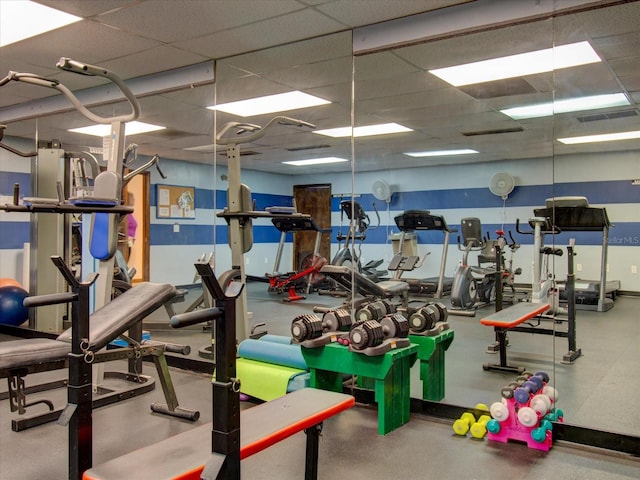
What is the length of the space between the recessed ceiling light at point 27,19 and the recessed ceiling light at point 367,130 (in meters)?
2.07

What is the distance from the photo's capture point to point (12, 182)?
726 cm

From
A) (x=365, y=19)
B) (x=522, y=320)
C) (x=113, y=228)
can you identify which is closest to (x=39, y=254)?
(x=113, y=228)

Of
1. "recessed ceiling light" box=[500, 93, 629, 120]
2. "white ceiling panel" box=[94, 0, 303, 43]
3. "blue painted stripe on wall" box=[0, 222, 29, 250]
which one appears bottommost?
"blue painted stripe on wall" box=[0, 222, 29, 250]

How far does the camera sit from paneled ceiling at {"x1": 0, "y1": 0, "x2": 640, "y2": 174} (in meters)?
3.35

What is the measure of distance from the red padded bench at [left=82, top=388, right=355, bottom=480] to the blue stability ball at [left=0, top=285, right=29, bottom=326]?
4.92 meters

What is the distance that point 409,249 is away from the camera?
4812 mm

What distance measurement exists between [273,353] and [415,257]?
178 centimetres

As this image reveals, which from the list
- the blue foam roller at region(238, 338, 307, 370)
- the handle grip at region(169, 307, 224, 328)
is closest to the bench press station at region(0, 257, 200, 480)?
the blue foam roller at region(238, 338, 307, 370)

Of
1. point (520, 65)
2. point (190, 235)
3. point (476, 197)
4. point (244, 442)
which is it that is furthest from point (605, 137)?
point (190, 235)

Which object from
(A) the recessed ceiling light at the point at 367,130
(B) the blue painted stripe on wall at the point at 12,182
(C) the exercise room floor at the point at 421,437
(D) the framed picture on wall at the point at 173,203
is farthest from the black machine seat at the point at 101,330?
(B) the blue painted stripe on wall at the point at 12,182

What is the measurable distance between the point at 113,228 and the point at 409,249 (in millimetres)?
2521

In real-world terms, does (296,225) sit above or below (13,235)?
above

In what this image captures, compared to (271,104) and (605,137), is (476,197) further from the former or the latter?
(271,104)

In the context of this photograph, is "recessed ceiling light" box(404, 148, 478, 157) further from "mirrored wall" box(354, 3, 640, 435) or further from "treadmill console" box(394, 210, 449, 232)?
"treadmill console" box(394, 210, 449, 232)
